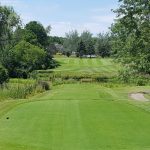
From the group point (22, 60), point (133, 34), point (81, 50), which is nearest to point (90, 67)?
point (22, 60)

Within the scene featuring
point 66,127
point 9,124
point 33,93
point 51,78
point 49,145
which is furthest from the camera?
point 51,78

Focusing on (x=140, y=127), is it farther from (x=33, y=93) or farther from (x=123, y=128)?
(x=33, y=93)

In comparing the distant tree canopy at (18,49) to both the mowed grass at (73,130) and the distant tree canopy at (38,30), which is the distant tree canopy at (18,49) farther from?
the mowed grass at (73,130)

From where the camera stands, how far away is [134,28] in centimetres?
4231

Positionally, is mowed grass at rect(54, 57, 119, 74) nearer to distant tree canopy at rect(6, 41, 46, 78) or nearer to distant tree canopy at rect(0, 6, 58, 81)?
distant tree canopy at rect(0, 6, 58, 81)

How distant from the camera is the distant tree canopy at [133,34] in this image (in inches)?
1601

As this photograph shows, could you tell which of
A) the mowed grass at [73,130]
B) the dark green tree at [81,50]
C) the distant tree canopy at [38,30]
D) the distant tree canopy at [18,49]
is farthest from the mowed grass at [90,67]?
the mowed grass at [73,130]

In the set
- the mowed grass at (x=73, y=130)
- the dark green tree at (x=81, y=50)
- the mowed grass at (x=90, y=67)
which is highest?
the dark green tree at (x=81, y=50)

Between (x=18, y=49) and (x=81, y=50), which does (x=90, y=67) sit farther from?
(x=81, y=50)

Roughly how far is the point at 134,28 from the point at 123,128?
24.3 metres

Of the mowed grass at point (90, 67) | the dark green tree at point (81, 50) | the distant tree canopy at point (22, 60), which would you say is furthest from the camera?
the dark green tree at point (81, 50)

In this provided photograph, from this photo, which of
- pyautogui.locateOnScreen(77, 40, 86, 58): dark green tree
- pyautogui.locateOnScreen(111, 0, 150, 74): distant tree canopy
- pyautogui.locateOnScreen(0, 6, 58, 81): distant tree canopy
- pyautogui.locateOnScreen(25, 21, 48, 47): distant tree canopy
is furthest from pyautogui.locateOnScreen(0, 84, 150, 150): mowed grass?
pyautogui.locateOnScreen(77, 40, 86, 58): dark green tree

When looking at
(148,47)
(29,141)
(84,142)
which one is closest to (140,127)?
(84,142)

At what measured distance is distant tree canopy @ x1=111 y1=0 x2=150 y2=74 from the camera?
4066 centimetres
